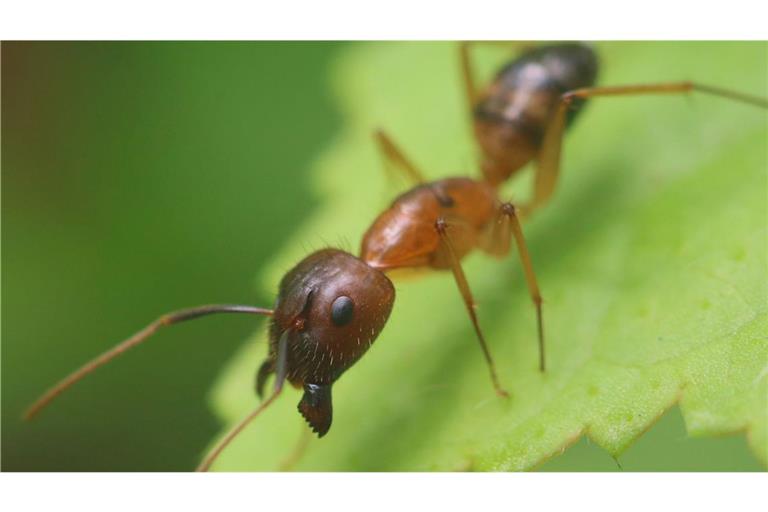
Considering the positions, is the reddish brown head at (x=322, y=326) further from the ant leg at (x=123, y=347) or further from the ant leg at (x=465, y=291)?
the ant leg at (x=465, y=291)

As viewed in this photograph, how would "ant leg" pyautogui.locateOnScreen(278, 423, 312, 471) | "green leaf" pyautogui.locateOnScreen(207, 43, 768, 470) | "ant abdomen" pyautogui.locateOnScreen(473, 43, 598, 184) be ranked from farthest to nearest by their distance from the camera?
"ant abdomen" pyautogui.locateOnScreen(473, 43, 598, 184) → "ant leg" pyautogui.locateOnScreen(278, 423, 312, 471) → "green leaf" pyautogui.locateOnScreen(207, 43, 768, 470)

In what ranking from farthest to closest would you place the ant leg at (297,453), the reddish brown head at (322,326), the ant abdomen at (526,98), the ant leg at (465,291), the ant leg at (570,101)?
the ant abdomen at (526,98) → the ant leg at (570,101) → the ant leg at (297,453) → the ant leg at (465,291) → the reddish brown head at (322,326)

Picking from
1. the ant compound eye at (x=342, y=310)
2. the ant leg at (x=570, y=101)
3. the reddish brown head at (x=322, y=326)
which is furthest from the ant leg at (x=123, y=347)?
the ant leg at (x=570, y=101)

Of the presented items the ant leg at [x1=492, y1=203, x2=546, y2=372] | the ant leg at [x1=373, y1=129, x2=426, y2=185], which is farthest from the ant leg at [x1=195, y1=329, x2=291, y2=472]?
the ant leg at [x1=373, y1=129, x2=426, y2=185]

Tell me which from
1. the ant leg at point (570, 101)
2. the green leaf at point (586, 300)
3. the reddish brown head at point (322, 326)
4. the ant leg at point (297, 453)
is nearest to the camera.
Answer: the green leaf at point (586, 300)

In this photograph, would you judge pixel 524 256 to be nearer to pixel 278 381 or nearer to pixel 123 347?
pixel 278 381

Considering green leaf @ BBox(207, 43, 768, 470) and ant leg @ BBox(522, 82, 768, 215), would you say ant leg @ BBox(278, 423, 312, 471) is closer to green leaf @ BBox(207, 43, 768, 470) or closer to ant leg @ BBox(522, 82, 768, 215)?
green leaf @ BBox(207, 43, 768, 470)

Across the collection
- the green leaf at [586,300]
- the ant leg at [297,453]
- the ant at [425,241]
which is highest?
the ant at [425,241]
